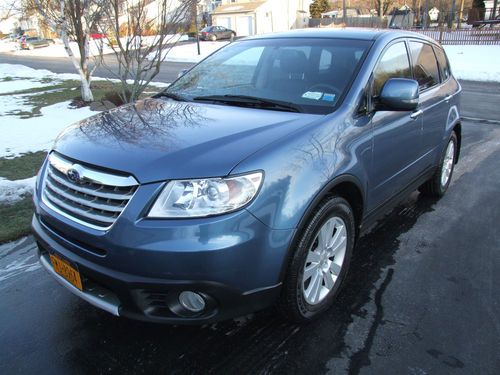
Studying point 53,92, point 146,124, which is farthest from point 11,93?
point 146,124

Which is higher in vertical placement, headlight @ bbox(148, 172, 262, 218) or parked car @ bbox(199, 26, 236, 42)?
parked car @ bbox(199, 26, 236, 42)

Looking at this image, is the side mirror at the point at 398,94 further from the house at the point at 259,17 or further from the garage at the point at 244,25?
the garage at the point at 244,25

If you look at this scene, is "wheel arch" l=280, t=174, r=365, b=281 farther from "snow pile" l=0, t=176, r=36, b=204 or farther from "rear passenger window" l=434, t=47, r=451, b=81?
"snow pile" l=0, t=176, r=36, b=204

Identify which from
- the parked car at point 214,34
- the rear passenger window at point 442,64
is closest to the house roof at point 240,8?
the parked car at point 214,34

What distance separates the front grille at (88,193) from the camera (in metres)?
2.20

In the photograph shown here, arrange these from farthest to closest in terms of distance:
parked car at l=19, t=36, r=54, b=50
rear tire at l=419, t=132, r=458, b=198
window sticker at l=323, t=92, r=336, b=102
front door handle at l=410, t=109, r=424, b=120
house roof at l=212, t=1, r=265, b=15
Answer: house roof at l=212, t=1, r=265, b=15, parked car at l=19, t=36, r=54, b=50, rear tire at l=419, t=132, r=458, b=198, front door handle at l=410, t=109, r=424, b=120, window sticker at l=323, t=92, r=336, b=102

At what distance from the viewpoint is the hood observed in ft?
7.22

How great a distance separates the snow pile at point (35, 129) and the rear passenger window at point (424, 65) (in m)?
5.46

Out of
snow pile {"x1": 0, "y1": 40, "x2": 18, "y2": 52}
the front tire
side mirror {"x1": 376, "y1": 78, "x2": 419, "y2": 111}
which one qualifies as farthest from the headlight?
snow pile {"x1": 0, "y1": 40, "x2": 18, "y2": 52}

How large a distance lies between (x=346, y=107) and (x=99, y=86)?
43.7ft

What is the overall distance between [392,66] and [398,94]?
0.54 m

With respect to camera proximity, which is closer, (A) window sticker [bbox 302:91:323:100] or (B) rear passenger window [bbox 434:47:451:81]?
(A) window sticker [bbox 302:91:323:100]

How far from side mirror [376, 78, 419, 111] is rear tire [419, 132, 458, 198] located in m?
1.77

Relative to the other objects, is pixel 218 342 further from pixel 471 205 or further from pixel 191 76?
pixel 471 205
